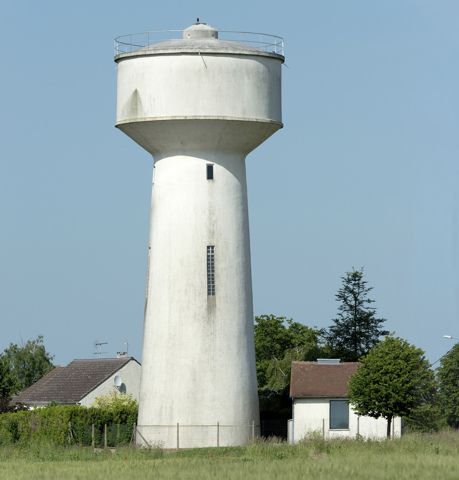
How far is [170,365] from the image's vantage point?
3884 centimetres

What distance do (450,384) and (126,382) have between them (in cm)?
1754

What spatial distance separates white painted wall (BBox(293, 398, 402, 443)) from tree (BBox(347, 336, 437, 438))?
277 cm

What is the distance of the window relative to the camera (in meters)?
46.2

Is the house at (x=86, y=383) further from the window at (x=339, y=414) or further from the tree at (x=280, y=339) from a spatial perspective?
the window at (x=339, y=414)

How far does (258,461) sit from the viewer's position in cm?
3134

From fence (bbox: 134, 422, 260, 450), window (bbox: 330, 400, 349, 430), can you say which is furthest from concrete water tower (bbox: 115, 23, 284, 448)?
window (bbox: 330, 400, 349, 430)

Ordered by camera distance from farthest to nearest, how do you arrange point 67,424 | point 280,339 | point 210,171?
1. point 280,339
2. point 67,424
3. point 210,171

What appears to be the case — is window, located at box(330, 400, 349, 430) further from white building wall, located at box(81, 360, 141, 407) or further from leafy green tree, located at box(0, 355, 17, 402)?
white building wall, located at box(81, 360, 141, 407)

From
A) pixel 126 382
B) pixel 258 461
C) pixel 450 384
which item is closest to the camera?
pixel 258 461

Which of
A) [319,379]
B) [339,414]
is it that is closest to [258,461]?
[339,414]

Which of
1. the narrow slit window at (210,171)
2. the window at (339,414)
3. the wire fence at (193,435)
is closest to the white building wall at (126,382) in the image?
the window at (339,414)

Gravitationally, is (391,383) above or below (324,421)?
above

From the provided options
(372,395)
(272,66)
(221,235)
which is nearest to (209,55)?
(272,66)

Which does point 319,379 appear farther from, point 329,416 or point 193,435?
point 193,435
